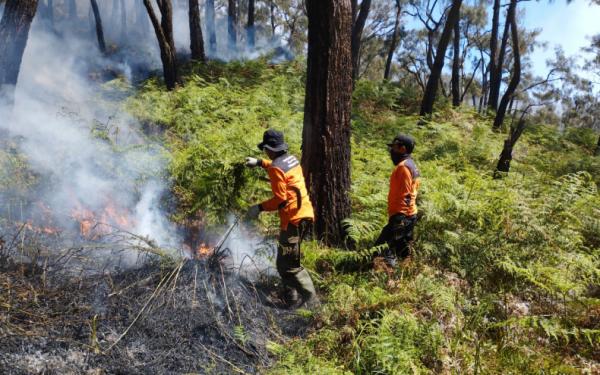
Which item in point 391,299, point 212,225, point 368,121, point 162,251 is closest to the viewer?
point 391,299

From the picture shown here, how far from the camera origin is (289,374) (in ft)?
11.3

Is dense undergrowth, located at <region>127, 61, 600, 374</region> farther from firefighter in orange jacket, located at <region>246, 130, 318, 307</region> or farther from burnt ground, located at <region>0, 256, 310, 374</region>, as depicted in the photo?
burnt ground, located at <region>0, 256, 310, 374</region>

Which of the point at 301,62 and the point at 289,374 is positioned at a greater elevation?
the point at 301,62

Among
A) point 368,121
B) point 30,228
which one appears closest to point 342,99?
point 30,228

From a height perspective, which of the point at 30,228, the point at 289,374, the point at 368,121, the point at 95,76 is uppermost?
the point at 95,76

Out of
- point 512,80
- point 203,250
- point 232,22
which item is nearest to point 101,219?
point 203,250

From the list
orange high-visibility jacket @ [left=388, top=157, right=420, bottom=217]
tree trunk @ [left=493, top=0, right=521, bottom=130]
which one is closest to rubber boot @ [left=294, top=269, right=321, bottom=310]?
orange high-visibility jacket @ [left=388, top=157, right=420, bottom=217]

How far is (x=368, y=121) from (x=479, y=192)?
234 inches

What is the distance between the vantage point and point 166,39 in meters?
11.9

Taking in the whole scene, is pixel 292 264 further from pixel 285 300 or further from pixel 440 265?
pixel 440 265

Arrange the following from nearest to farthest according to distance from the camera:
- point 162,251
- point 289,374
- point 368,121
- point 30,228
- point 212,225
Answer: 1. point 289,374
2. point 162,251
3. point 30,228
4. point 212,225
5. point 368,121

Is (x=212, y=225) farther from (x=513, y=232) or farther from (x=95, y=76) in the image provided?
(x=95, y=76)

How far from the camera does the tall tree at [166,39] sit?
1146cm

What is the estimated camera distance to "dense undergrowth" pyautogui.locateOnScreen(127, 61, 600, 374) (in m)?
3.74
